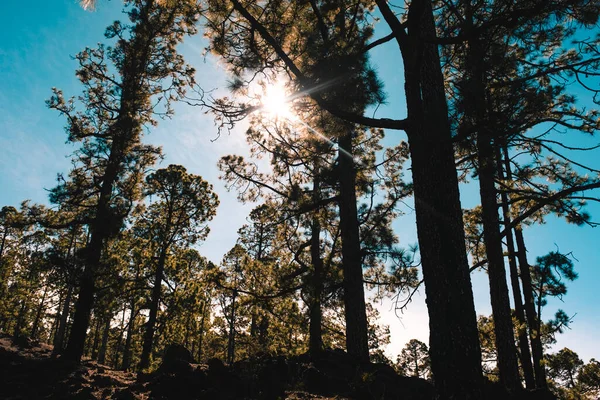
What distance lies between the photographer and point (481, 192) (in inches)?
292

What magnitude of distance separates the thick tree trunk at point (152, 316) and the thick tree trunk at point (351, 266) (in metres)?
11.0

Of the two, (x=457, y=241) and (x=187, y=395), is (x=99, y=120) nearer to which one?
(x=187, y=395)

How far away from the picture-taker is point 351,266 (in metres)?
7.24

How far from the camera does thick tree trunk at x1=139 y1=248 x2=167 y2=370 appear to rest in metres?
14.2

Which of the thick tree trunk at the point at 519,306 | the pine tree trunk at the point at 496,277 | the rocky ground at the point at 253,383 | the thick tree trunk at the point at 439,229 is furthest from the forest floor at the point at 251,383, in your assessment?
the thick tree trunk at the point at 519,306

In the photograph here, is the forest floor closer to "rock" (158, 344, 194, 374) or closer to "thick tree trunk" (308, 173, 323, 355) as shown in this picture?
"rock" (158, 344, 194, 374)

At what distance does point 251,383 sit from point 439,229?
3473 mm

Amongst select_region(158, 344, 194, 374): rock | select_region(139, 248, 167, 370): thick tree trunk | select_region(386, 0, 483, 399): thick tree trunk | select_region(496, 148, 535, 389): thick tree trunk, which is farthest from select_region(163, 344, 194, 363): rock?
select_region(139, 248, 167, 370): thick tree trunk

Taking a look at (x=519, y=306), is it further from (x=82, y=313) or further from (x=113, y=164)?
(x=113, y=164)

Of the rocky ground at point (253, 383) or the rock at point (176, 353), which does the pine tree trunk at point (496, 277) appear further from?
the rock at point (176, 353)

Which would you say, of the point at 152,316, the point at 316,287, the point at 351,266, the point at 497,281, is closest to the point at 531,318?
the point at 497,281

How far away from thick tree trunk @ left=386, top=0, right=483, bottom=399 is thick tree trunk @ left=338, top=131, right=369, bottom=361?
272cm

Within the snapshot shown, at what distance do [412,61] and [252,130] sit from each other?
5705mm

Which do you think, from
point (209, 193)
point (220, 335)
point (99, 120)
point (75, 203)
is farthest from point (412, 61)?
point (220, 335)
